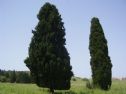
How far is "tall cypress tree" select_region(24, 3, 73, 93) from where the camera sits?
98.4ft

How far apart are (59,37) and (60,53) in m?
1.72

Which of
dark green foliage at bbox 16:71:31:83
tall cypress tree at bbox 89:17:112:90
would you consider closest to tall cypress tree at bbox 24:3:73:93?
tall cypress tree at bbox 89:17:112:90

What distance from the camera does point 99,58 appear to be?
1531 inches

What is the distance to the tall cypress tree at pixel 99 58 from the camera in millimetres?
37938

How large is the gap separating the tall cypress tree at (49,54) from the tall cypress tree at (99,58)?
798cm

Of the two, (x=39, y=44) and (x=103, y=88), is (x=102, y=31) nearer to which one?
(x=103, y=88)

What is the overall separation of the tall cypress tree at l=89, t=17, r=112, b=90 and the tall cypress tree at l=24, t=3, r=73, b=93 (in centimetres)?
798

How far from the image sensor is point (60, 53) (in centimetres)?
3081

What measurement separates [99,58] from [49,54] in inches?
418

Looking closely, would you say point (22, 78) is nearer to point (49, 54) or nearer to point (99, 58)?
point (99, 58)

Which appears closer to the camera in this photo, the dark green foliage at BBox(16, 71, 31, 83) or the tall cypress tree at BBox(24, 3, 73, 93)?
the tall cypress tree at BBox(24, 3, 73, 93)

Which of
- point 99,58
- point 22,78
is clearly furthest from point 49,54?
point 22,78

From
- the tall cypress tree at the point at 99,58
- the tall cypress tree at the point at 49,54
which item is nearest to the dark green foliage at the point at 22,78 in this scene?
the tall cypress tree at the point at 99,58

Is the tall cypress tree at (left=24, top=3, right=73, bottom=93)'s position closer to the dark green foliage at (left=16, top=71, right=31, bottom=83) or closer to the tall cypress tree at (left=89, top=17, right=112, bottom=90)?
the tall cypress tree at (left=89, top=17, right=112, bottom=90)
